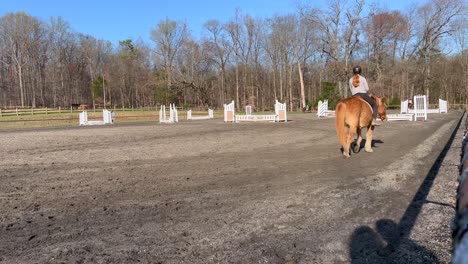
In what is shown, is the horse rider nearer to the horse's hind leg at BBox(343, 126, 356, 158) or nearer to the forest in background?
the horse's hind leg at BBox(343, 126, 356, 158)

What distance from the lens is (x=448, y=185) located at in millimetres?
4816

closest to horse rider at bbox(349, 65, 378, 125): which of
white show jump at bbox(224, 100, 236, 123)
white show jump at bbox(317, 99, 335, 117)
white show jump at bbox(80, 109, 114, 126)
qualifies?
white show jump at bbox(224, 100, 236, 123)

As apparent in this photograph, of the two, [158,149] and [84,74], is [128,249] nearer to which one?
[158,149]

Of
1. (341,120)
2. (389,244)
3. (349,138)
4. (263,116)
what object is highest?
(263,116)

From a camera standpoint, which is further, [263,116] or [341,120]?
[263,116]

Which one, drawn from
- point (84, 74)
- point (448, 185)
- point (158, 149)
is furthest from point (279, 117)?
point (84, 74)

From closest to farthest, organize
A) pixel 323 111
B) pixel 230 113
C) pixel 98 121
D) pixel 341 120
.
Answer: pixel 341 120
pixel 230 113
pixel 98 121
pixel 323 111

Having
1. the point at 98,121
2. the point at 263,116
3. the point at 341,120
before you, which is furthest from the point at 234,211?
the point at 98,121

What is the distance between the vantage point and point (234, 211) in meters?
4.04

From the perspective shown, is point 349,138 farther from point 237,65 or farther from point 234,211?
point 237,65

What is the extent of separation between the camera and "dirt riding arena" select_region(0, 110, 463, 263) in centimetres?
291

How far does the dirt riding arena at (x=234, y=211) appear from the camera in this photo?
9.56ft

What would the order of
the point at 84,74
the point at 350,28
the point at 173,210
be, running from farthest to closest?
the point at 84,74 < the point at 350,28 < the point at 173,210

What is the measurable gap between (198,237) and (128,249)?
0.72 m
